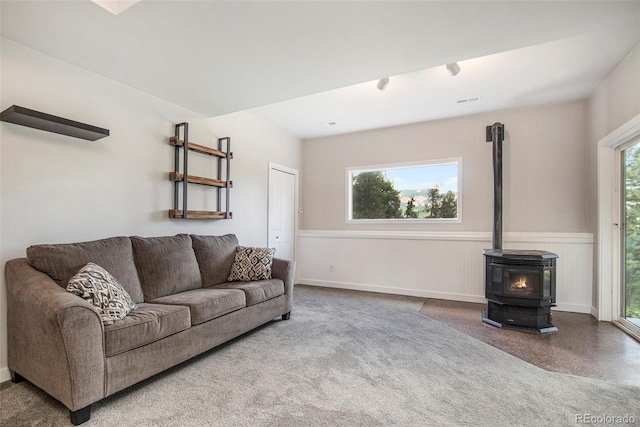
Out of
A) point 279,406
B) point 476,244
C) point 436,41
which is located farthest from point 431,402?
point 476,244

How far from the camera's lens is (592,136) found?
12.0ft

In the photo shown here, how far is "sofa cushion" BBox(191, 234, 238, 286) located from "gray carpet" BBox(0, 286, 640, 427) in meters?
0.72

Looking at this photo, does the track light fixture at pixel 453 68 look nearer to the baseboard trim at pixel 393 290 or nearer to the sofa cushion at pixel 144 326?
the baseboard trim at pixel 393 290

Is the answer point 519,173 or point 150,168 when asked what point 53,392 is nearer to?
point 150,168

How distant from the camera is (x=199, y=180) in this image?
352 centimetres

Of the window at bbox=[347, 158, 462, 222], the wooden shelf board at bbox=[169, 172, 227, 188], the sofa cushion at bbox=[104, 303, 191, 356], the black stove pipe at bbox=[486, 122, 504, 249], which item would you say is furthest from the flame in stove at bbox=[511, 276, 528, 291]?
the wooden shelf board at bbox=[169, 172, 227, 188]

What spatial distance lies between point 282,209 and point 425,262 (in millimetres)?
2347

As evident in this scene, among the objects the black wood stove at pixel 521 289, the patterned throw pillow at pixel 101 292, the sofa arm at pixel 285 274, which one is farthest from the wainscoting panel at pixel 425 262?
the patterned throw pillow at pixel 101 292

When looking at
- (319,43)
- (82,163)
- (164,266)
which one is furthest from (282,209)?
(319,43)

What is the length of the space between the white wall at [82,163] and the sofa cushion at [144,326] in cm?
90

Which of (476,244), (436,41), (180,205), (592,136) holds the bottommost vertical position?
(476,244)

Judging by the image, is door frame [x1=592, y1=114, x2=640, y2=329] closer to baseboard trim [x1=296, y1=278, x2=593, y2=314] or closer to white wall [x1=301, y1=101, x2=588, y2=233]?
baseboard trim [x1=296, y1=278, x2=593, y2=314]

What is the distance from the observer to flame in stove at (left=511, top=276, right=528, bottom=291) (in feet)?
10.5

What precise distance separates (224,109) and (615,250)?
14.6ft
